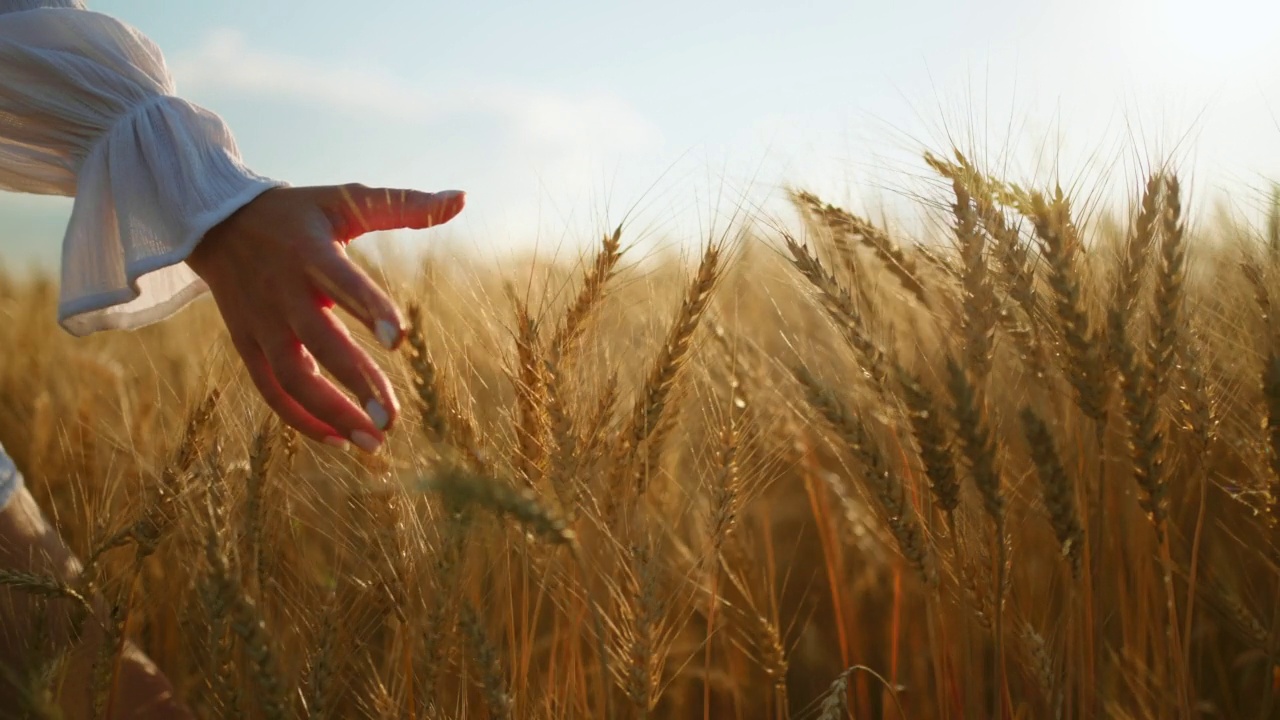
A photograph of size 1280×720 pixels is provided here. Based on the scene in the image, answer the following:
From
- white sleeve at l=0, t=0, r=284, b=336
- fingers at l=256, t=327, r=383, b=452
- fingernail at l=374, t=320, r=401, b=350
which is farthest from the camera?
white sleeve at l=0, t=0, r=284, b=336

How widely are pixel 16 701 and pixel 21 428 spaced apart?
1602 mm

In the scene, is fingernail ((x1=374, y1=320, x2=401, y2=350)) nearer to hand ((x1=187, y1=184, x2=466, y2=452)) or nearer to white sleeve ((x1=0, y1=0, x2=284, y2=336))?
hand ((x1=187, y1=184, x2=466, y2=452))

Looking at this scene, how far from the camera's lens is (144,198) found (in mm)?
1274

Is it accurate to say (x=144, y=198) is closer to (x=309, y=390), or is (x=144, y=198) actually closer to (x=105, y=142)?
(x=105, y=142)

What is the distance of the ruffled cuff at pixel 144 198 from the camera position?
120 centimetres

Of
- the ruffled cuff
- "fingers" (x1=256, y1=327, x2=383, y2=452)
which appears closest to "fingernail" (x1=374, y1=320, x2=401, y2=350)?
"fingers" (x1=256, y1=327, x2=383, y2=452)

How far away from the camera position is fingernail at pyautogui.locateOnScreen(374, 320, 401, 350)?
992 millimetres

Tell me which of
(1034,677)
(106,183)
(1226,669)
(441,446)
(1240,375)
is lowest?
(1226,669)

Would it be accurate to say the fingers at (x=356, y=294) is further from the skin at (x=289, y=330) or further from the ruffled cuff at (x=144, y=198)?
the ruffled cuff at (x=144, y=198)

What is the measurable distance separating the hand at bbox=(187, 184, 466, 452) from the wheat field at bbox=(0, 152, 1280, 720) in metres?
0.07

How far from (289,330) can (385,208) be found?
19cm

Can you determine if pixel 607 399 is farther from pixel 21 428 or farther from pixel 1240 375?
pixel 21 428

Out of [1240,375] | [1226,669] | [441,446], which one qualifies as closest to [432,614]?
[441,446]

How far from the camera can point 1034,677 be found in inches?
48.2
